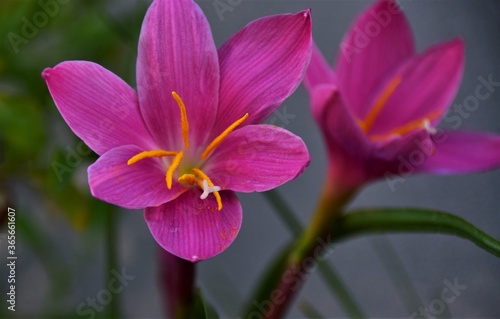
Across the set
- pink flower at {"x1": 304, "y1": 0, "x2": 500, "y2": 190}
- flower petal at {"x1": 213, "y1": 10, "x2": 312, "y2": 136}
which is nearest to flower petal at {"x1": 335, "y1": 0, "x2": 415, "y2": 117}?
pink flower at {"x1": 304, "y1": 0, "x2": 500, "y2": 190}

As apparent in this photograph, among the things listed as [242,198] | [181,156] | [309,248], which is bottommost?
[242,198]

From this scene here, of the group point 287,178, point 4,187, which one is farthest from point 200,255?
point 4,187

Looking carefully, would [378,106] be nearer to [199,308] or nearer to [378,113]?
[378,113]

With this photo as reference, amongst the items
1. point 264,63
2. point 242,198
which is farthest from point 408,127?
point 242,198

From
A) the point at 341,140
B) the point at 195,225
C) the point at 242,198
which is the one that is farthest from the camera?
the point at 242,198

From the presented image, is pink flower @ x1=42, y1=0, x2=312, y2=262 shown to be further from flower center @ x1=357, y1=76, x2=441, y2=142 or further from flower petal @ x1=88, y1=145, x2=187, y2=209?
flower center @ x1=357, y1=76, x2=441, y2=142

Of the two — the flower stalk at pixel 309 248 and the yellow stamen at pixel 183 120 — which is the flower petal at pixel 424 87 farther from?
the yellow stamen at pixel 183 120

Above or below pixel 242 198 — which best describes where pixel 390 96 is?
above
